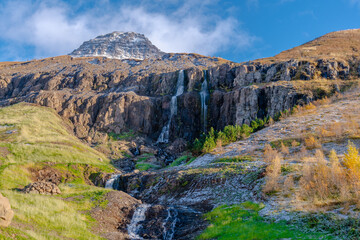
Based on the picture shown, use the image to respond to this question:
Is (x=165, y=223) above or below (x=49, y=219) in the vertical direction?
below

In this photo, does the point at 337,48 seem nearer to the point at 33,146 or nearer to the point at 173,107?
the point at 173,107

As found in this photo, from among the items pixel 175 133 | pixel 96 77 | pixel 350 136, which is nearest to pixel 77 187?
pixel 350 136

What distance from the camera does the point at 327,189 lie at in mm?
14172

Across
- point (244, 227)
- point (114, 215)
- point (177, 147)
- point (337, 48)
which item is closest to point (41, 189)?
point (114, 215)

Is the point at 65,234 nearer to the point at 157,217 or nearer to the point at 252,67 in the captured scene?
the point at 157,217

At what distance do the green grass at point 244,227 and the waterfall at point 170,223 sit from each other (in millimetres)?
2787

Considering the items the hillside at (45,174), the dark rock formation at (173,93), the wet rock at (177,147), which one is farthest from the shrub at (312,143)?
the wet rock at (177,147)

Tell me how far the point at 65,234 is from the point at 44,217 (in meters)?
2.49

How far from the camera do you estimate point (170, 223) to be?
1923cm

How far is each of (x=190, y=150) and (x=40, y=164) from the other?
32.0 meters

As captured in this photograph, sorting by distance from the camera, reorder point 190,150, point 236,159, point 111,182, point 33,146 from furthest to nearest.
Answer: point 190,150
point 33,146
point 111,182
point 236,159

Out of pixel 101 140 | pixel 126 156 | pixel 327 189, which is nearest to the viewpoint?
pixel 327 189

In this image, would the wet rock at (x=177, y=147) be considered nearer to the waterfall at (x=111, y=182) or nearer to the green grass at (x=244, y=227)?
the waterfall at (x=111, y=182)

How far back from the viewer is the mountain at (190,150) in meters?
14.4
